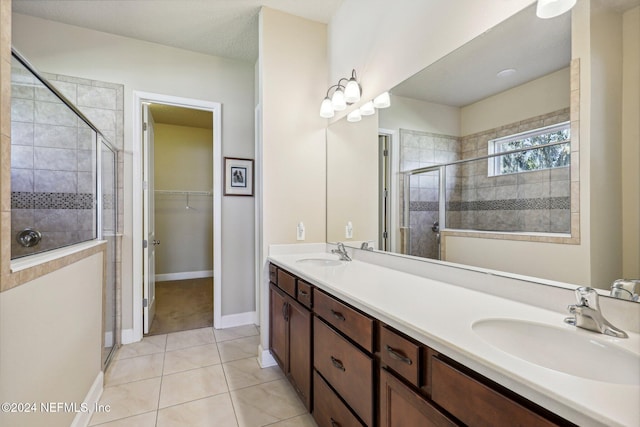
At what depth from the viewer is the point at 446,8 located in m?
1.50

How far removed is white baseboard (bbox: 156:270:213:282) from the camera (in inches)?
202

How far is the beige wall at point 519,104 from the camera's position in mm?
1062

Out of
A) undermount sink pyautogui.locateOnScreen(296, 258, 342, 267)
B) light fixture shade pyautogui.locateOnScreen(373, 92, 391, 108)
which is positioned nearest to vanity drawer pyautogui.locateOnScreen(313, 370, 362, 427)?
undermount sink pyautogui.locateOnScreen(296, 258, 342, 267)

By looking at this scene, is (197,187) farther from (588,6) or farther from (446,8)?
(588,6)

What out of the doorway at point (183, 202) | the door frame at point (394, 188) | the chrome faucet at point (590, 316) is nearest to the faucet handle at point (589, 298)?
the chrome faucet at point (590, 316)

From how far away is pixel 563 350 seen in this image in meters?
0.85

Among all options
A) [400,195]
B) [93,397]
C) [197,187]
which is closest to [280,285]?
[400,195]

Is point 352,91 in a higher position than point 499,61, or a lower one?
higher

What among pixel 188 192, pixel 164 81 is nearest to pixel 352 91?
pixel 164 81

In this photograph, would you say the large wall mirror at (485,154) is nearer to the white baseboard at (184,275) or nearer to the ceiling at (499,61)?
the ceiling at (499,61)

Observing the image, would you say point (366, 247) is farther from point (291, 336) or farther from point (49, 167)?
point (49, 167)

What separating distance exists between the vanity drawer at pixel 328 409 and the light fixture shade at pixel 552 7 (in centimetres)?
169

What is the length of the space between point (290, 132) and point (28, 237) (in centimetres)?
177

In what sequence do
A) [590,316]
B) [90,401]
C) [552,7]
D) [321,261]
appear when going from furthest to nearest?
[321,261], [90,401], [552,7], [590,316]
